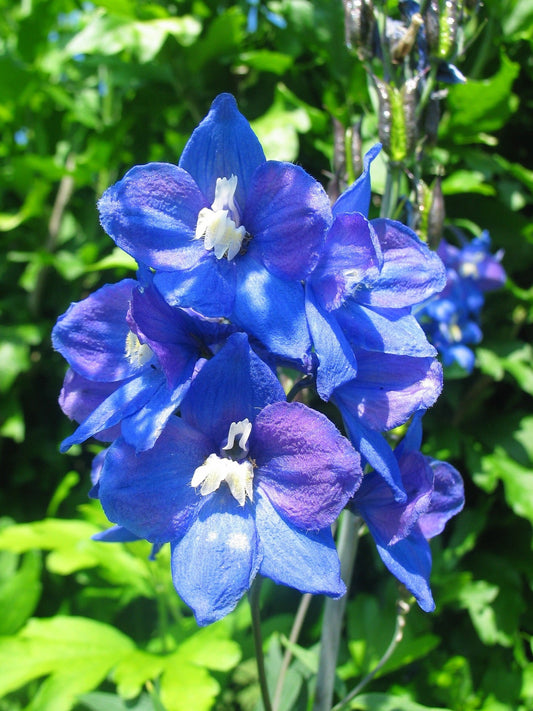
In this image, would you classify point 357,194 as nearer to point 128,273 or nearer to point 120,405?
point 120,405

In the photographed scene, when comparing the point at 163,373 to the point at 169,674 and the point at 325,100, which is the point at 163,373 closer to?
the point at 169,674

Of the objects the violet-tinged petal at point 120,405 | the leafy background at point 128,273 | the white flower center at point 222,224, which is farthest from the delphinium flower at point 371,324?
the leafy background at point 128,273

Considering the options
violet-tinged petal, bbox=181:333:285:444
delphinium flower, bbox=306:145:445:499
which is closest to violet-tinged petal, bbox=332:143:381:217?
delphinium flower, bbox=306:145:445:499

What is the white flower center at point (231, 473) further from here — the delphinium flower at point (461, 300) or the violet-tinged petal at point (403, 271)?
the delphinium flower at point (461, 300)

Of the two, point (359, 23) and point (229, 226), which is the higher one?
point (359, 23)

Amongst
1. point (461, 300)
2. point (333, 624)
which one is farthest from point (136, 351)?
point (461, 300)

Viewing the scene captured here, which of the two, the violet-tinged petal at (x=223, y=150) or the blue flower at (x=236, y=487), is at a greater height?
the violet-tinged petal at (x=223, y=150)
